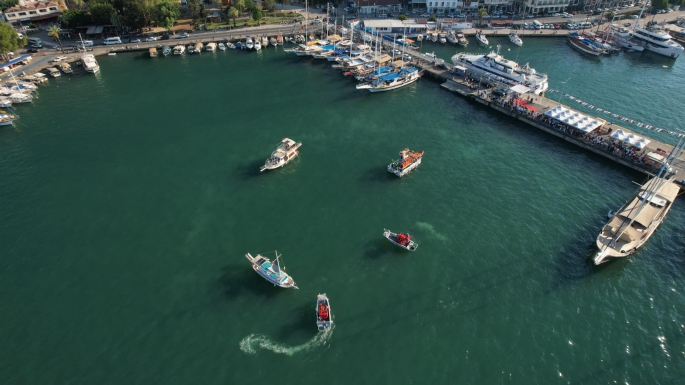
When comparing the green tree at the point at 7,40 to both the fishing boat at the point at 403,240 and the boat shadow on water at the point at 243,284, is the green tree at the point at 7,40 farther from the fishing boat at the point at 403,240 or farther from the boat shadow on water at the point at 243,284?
the fishing boat at the point at 403,240

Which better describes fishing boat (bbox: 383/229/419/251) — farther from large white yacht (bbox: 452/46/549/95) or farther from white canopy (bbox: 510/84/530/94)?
large white yacht (bbox: 452/46/549/95)

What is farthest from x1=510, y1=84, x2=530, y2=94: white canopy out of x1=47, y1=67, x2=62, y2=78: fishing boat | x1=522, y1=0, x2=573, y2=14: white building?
x1=47, y1=67, x2=62, y2=78: fishing boat

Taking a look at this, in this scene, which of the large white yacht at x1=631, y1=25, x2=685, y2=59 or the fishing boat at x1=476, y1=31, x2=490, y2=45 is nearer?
the large white yacht at x1=631, y1=25, x2=685, y2=59

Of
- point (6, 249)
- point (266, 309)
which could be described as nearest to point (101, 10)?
point (6, 249)

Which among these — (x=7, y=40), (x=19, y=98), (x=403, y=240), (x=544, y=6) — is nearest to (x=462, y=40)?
(x=544, y=6)

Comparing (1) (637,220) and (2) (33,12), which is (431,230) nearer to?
(1) (637,220)

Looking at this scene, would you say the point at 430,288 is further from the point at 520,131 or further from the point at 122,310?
the point at 520,131
